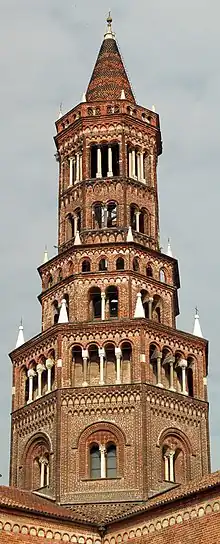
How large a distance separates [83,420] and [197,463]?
484 centimetres

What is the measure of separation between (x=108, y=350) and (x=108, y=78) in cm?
1483

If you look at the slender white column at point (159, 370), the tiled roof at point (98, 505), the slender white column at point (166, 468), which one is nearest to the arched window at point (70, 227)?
the slender white column at point (159, 370)

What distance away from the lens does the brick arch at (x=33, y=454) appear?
46.1m

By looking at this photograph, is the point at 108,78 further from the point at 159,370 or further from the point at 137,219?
the point at 159,370

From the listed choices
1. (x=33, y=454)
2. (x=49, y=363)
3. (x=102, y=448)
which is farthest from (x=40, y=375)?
(x=102, y=448)

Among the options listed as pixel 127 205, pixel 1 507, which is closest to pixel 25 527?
pixel 1 507

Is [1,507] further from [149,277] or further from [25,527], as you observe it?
[149,277]

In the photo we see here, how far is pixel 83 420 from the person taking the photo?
149 feet

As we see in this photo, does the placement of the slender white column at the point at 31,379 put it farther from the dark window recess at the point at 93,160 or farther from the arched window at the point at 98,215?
the dark window recess at the point at 93,160

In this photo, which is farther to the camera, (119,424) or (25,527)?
(119,424)

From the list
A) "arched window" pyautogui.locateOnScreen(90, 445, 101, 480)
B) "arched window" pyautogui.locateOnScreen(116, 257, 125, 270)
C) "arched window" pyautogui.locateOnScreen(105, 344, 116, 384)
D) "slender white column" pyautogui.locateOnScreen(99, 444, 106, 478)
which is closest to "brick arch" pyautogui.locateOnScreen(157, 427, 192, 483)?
"slender white column" pyautogui.locateOnScreen(99, 444, 106, 478)

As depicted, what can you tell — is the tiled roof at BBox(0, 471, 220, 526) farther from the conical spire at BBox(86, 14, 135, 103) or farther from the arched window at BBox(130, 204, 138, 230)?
the conical spire at BBox(86, 14, 135, 103)

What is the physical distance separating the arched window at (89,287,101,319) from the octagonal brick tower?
0.19 ft

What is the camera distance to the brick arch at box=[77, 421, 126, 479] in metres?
44.7
